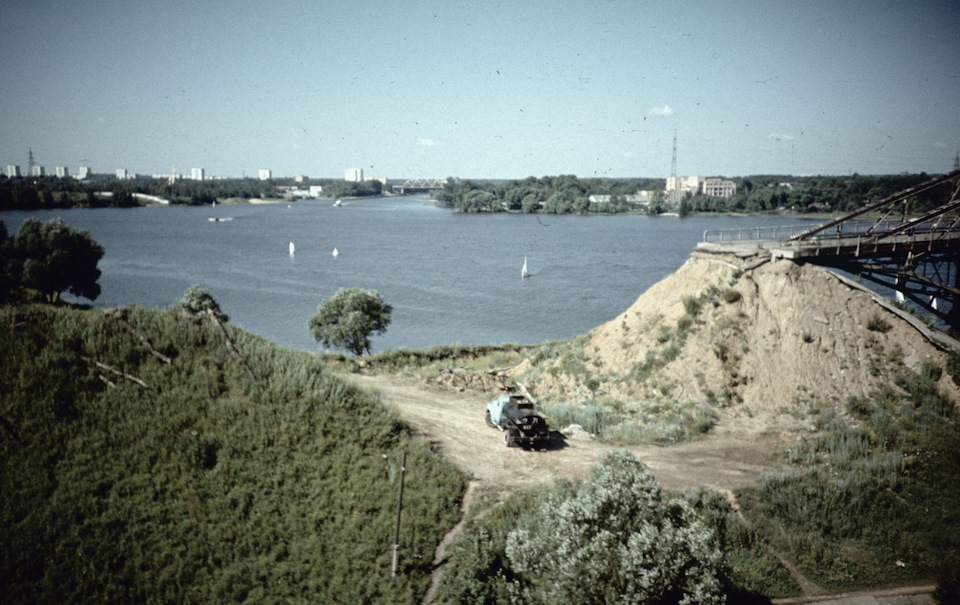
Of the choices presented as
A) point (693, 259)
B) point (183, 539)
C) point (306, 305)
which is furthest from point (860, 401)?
point (306, 305)

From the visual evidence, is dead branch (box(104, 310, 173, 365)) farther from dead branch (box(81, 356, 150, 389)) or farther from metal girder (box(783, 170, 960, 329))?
metal girder (box(783, 170, 960, 329))

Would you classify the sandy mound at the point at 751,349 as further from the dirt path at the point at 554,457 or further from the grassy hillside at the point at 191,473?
the grassy hillside at the point at 191,473

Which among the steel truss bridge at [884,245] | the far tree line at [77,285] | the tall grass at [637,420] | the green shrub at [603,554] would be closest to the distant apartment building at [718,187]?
the far tree line at [77,285]

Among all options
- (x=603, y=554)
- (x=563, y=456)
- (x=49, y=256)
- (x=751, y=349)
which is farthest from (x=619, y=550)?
(x=49, y=256)

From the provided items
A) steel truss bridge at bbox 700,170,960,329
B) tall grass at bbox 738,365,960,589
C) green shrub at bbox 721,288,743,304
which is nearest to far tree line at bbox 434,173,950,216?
steel truss bridge at bbox 700,170,960,329

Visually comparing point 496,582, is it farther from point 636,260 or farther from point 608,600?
point 636,260

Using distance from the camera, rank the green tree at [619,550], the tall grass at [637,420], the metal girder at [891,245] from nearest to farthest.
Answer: the green tree at [619,550] < the tall grass at [637,420] < the metal girder at [891,245]

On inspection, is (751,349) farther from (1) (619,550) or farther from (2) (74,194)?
(2) (74,194)
